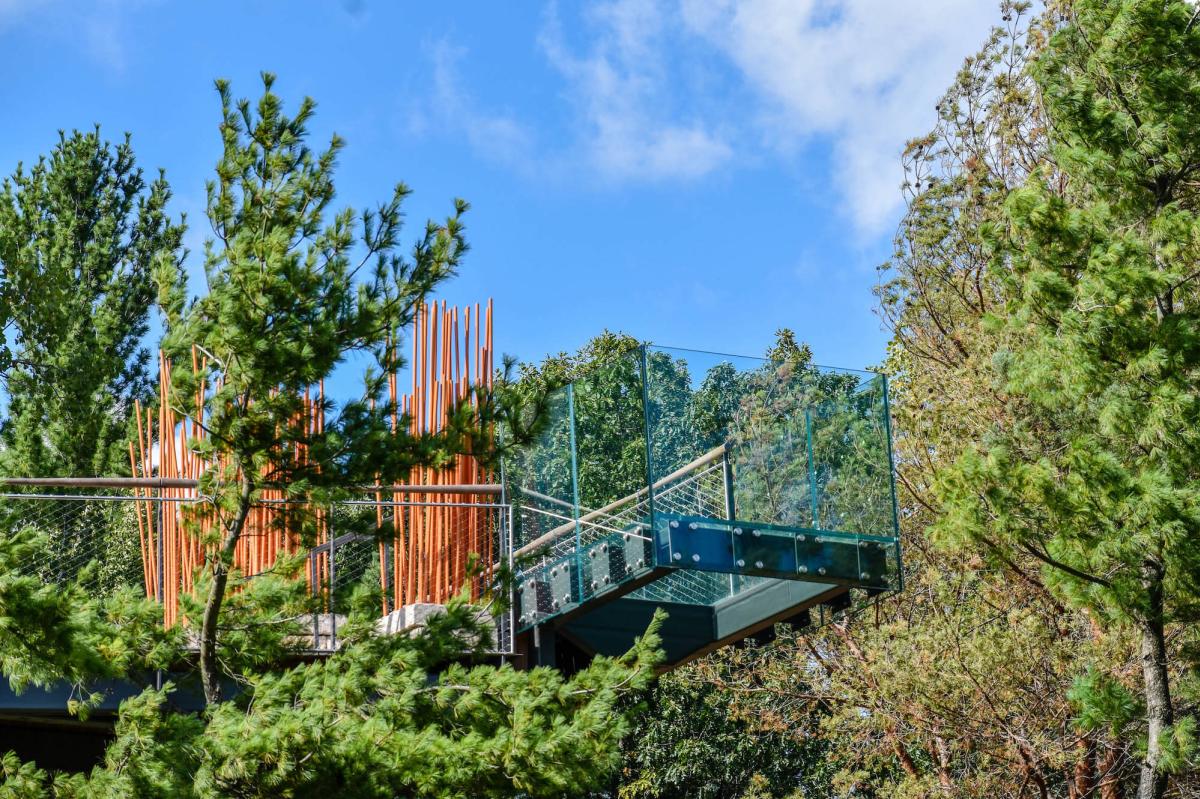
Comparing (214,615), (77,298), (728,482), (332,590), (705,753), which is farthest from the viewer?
(77,298)

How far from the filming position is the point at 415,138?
15859mm

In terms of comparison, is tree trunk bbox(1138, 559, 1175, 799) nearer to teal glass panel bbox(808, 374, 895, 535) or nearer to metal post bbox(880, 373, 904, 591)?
metal post bbox(880, 373, 904, 591)

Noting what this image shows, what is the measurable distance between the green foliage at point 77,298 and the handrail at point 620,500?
23.0 feet

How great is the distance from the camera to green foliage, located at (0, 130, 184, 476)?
1584 centimetres

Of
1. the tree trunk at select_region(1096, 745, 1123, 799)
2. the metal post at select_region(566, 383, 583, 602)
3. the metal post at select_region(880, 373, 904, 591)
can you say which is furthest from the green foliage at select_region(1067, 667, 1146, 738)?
the tree trunk at select_region(1096, 745, 1123, 799)

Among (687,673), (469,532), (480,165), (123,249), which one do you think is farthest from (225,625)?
(123,249)

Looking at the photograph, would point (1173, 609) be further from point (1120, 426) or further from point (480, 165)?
point (480, 165)

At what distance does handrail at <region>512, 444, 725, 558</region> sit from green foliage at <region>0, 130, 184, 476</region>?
701 cm

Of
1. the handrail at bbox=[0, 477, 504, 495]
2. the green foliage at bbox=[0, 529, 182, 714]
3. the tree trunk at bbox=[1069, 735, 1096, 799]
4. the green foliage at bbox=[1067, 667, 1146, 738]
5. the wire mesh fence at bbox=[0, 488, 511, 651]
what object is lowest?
the tree trunk at bbox=[1069, 735, 1096, 799]

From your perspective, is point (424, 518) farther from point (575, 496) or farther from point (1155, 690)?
point (1155, 690)

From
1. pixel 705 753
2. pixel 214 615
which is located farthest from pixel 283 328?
pixel 705 753

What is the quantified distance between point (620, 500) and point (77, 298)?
503 inches

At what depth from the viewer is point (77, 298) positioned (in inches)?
734

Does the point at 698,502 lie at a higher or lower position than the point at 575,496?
lower
